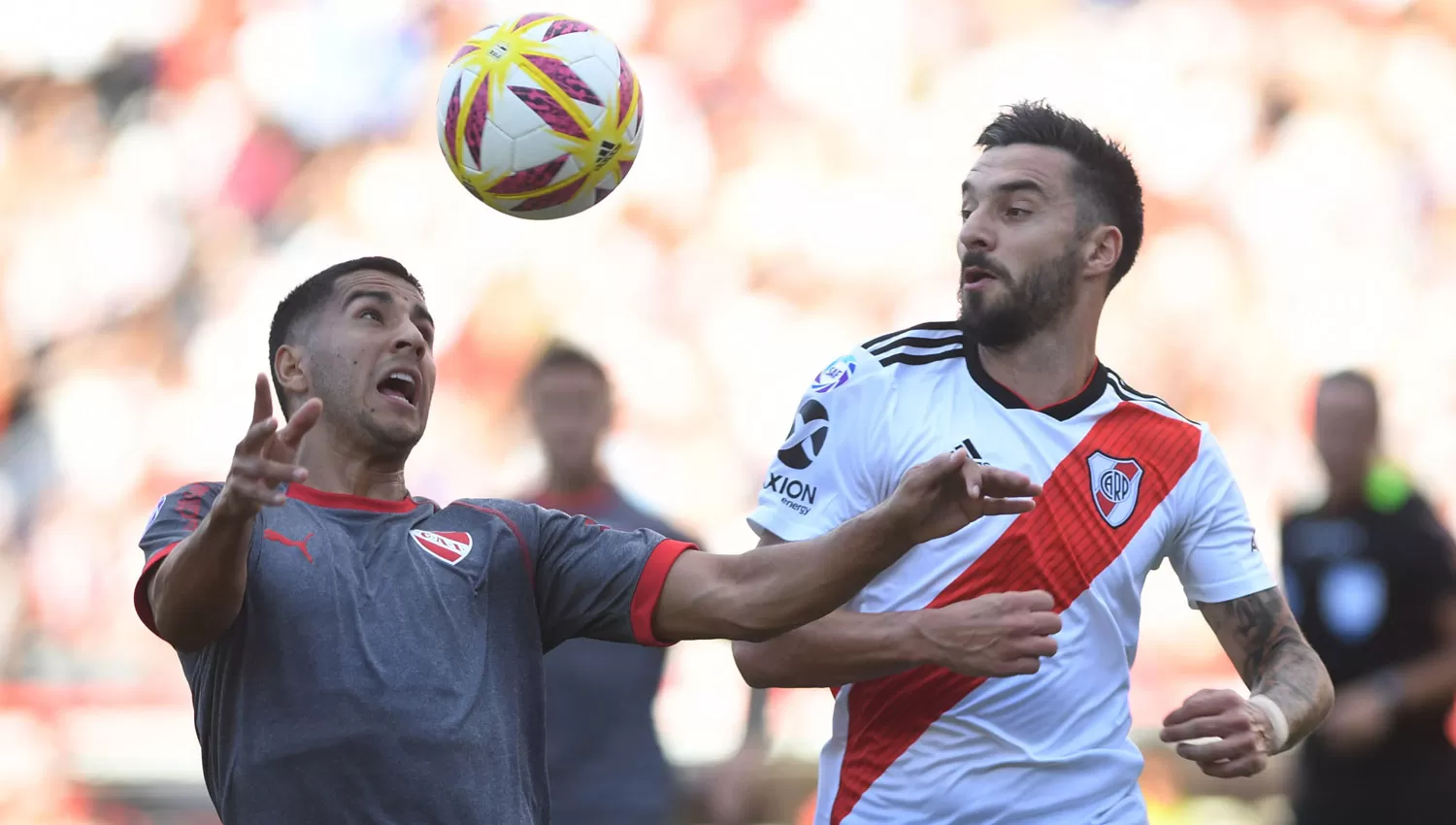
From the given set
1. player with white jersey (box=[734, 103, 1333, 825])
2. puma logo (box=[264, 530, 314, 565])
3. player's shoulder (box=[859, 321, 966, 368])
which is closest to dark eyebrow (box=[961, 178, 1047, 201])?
player with white jersey (box=[734, 103, 1333, 825])

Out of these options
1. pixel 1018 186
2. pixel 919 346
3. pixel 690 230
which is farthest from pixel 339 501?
pixel 690 230

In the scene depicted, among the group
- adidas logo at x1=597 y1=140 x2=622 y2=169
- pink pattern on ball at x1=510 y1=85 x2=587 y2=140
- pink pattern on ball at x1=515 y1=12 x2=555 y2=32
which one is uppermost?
pink pattern on ball at x1=515 y1=12 x2=555 y2=32

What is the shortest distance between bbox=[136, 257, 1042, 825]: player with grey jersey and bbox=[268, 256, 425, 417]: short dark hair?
86mm

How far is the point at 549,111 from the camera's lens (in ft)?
13.2

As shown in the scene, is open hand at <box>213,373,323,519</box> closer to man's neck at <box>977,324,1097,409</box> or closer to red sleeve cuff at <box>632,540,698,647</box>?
red sleeve cuff at <box>632,540,698,647</box>

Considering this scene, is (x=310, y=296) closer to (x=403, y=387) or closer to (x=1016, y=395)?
(x=403, y=387)

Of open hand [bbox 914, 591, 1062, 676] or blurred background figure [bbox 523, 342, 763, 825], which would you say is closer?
open hand [bbox 914, 591, 1062, 676]

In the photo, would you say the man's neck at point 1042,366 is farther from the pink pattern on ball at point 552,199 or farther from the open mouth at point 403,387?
the open mouth at point 403,387

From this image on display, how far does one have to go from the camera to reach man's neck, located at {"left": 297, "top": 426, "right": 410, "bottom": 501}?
3.44 metres

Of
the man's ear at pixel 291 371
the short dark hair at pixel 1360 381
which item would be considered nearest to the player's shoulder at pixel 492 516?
the man's ear at pixel 291 371

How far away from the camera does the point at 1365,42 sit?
11398 millimetres

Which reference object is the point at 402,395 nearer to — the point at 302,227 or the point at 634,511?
the point at 634,511

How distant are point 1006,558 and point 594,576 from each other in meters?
0.91

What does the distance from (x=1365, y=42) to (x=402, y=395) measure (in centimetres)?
963
